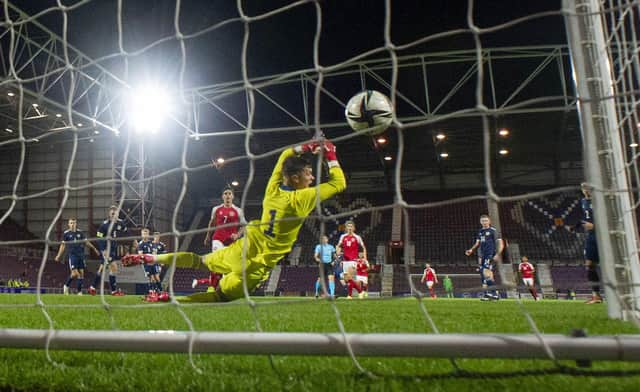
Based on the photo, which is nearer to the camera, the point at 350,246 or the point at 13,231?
the point at 350,246

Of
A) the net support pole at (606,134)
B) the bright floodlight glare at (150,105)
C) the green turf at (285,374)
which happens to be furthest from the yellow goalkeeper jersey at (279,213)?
the bright floodlight glare at (150,105)

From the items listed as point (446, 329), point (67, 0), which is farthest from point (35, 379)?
point (67, 0)

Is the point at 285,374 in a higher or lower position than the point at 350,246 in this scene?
lower

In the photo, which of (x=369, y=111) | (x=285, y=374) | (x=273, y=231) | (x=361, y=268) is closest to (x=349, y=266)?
(x=361, y=268)

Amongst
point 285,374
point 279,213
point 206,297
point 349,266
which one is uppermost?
point 279,213

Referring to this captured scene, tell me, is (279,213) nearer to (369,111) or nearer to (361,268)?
(369,111)

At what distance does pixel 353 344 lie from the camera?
1.48 meters

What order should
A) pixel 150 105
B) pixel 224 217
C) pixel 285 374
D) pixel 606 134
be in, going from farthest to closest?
pixel 150 105, pixel 224 217, pixel 606 134, pixel 285 374

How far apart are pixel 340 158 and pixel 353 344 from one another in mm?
24272

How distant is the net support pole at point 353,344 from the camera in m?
1.35

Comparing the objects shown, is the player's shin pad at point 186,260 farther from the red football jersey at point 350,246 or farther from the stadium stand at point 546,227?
the stadium stand at point 546,227

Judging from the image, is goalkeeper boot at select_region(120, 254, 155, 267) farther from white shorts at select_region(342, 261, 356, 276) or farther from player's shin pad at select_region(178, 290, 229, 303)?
white shorts at select_region(342, 261, 356, 276)

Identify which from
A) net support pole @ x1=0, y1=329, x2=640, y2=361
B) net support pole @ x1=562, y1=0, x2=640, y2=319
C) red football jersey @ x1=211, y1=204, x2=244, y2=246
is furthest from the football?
red football jersey @ x1=211, y1=204, x2=244, y2=246

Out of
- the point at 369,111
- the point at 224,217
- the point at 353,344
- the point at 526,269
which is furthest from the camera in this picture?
the point at 526,269
